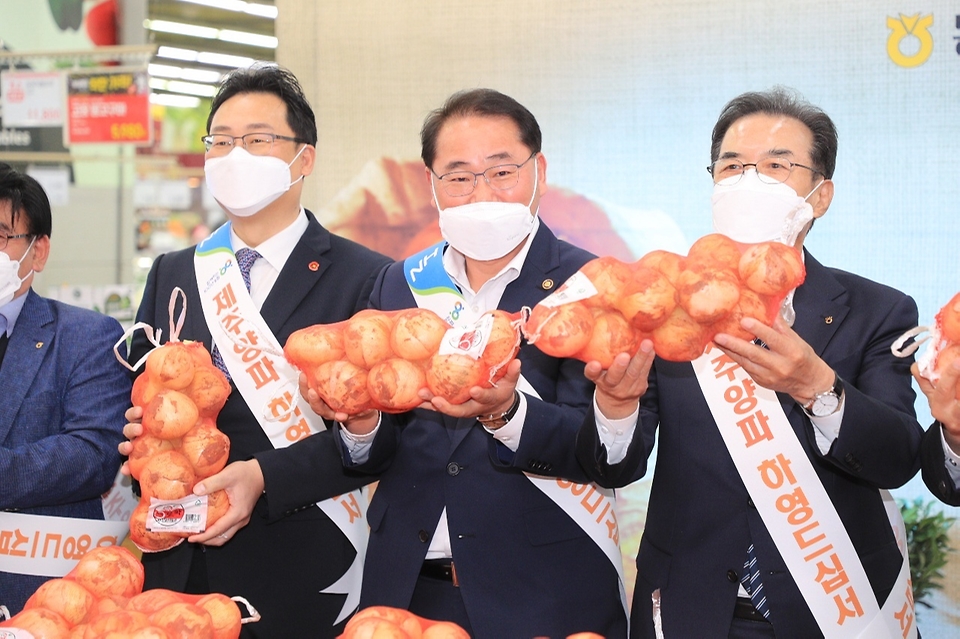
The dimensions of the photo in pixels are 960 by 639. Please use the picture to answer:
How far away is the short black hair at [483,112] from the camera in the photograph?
2473 mm

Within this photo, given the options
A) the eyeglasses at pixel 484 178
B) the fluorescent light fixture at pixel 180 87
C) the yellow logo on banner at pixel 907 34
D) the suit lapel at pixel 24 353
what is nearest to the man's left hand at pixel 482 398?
the eyeglasses at pixel 484 178

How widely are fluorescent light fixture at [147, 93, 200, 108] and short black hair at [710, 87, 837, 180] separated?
3680 millimetres

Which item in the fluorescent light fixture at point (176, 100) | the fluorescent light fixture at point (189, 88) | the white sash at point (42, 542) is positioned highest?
the fluorescent light fixture at point (189, 88)

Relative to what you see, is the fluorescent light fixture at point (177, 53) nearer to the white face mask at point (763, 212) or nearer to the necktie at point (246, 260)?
the necktie at point (246, 260)

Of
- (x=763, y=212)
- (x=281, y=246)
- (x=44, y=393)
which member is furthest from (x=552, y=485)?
(x=44, y=393)

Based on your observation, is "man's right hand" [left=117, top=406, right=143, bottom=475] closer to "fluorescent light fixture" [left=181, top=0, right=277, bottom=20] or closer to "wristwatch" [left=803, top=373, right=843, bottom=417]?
"wristwatch" [left=803, top=373, right=843, bottom=417]

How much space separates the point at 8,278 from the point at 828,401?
2.23m

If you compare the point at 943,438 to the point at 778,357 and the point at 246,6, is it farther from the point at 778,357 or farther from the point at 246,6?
the point at 246,6

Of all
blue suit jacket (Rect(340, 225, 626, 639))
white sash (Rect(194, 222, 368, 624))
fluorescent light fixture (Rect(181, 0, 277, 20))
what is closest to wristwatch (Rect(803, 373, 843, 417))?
blue suit jacket (Rect(340, 225, 626, 639))

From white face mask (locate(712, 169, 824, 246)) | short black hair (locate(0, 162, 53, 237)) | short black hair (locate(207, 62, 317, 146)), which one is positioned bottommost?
short black hair (locate(0, 162, 53, 237))

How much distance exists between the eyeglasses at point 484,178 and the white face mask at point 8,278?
1288 mm

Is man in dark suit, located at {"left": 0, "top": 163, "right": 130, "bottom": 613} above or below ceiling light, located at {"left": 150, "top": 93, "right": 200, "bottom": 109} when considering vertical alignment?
below

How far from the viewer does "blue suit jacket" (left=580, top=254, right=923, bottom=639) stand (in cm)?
210

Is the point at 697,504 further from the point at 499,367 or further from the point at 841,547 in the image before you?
the point at 499,367
